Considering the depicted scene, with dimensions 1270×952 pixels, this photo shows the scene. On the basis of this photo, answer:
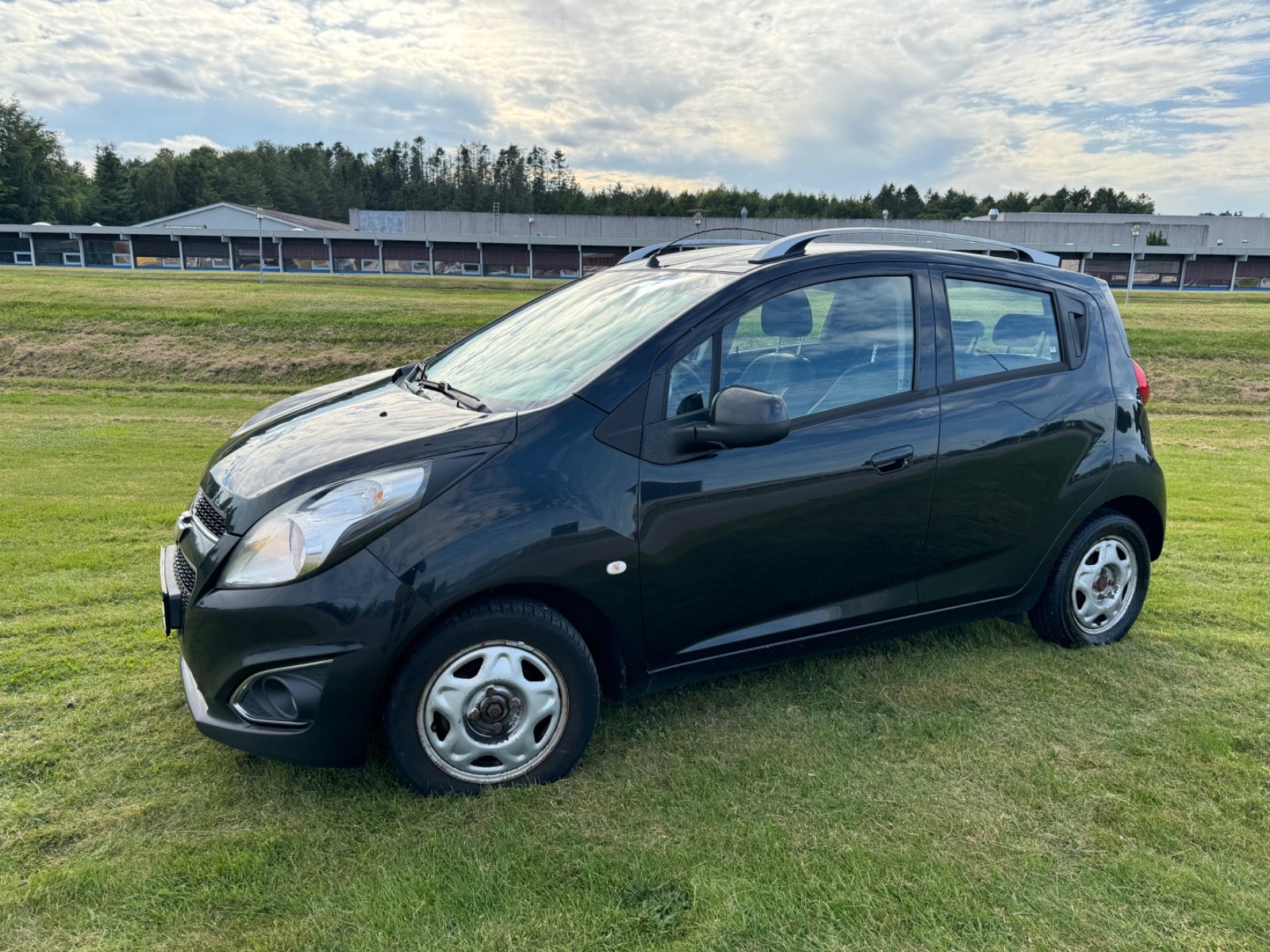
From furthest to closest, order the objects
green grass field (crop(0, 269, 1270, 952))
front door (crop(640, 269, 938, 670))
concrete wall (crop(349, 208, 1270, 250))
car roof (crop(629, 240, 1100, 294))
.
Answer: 1. concrete wall (crop(349, 208, 1270, 250))
2. car roof (crop(629, 240, 1100, 294))
3. front door (crop(640, 269, 938, 670))
4. green grass field (crop(0, 269, 1270, 952))

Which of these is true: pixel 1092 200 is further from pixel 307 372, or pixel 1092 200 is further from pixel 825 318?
pixel 825 318

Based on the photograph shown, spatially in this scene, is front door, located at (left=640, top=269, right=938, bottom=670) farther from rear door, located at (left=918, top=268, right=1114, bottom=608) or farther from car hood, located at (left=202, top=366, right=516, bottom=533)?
car hood, located at (left=202, top=366, right=516, bottom=533)

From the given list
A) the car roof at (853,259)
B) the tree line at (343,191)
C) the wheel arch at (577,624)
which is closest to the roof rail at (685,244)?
the car roof at (853,259)

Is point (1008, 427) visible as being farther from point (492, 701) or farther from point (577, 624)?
point (492, 701)

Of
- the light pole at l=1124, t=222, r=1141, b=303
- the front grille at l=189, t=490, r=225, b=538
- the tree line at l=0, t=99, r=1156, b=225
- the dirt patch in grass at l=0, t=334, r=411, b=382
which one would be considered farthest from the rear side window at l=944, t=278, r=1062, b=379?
the tree line at l=0, t=99, r=1156, b=225

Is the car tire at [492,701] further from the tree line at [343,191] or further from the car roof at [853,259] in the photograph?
the tree line at [343,191]

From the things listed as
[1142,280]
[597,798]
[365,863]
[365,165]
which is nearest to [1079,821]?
[597,798]

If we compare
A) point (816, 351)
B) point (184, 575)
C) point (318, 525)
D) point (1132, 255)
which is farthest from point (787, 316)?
point (1132, 255)

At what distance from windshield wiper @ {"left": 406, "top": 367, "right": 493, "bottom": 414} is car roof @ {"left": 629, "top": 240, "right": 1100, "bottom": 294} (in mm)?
1105

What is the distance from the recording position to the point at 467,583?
2.71 m

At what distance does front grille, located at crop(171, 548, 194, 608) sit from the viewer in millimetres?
2896

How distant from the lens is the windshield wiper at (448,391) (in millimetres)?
3252

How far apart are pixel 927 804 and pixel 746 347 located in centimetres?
172

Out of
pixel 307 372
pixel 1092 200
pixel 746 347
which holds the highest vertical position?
pixel 1092 200
